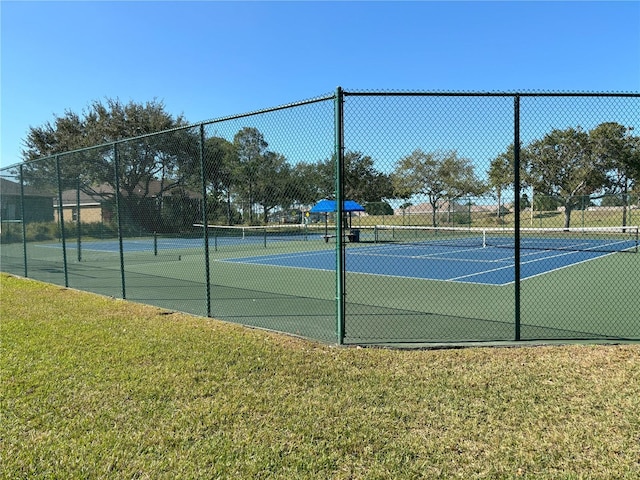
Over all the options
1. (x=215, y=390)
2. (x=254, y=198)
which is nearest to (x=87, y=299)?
(x=254, y=198)

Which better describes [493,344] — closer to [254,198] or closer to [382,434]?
[382,434]

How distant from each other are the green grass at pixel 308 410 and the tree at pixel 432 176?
3.29 m

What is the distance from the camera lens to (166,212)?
9805 mm

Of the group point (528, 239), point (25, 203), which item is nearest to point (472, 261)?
point (528, 239)

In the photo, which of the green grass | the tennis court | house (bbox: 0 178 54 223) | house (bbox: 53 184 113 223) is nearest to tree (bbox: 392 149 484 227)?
the tennis court

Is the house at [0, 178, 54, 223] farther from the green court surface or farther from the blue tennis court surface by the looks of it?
the blue tennis court surface

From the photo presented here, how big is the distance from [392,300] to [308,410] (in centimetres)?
451

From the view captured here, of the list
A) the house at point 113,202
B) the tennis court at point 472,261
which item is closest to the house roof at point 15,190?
the house at point 113,202

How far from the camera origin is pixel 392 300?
7.65 meters

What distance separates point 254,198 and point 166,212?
13.1 ft

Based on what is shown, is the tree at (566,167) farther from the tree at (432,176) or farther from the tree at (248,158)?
the tree at (248,158)

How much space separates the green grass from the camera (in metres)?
2.65

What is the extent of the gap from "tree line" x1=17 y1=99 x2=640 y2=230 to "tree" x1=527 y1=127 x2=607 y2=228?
55 mm

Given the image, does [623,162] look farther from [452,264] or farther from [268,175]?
[268,175]
